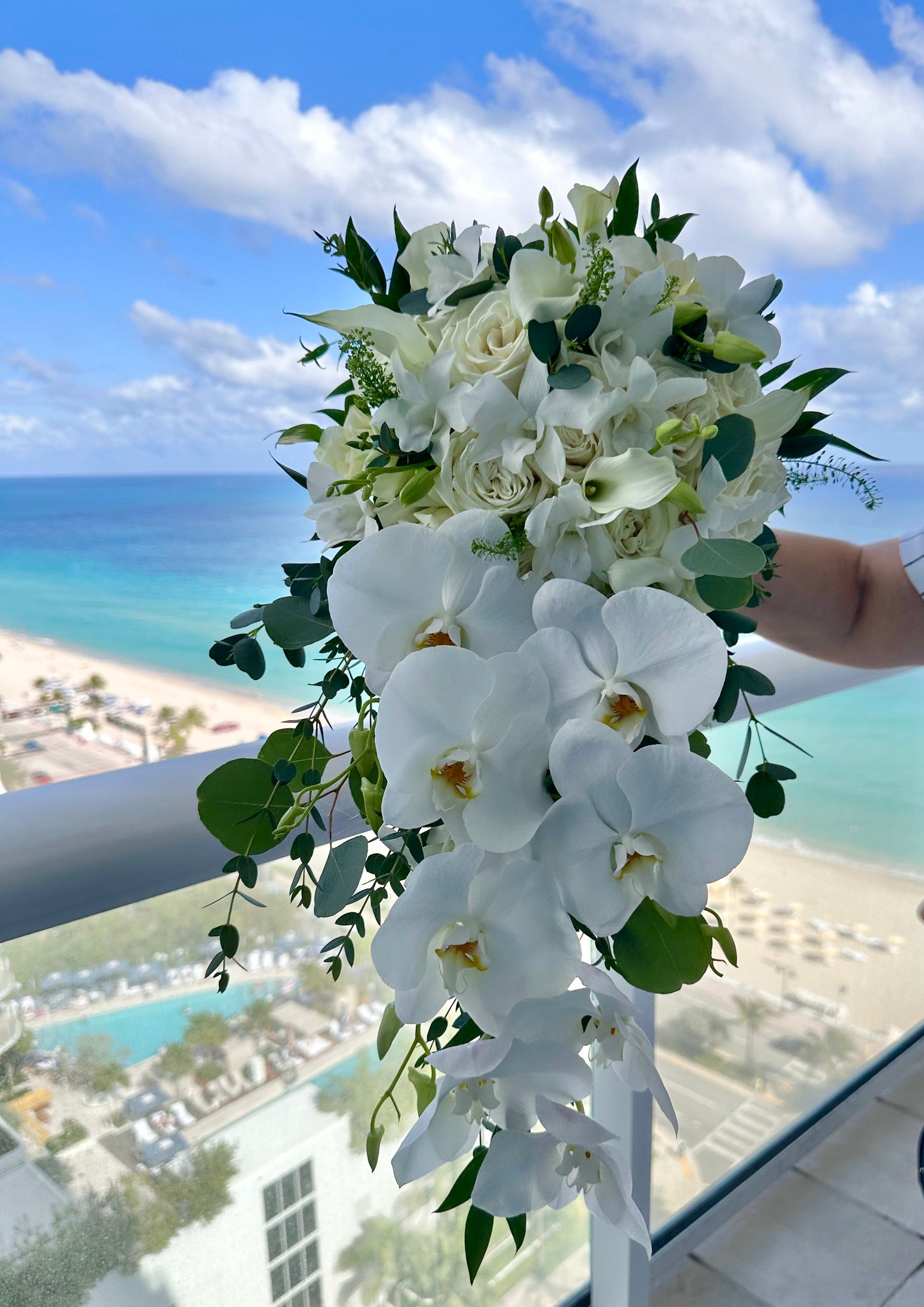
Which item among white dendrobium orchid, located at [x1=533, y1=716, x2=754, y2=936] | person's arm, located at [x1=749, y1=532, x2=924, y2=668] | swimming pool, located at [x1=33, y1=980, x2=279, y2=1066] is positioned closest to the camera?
white dendrobium orchid, located at [x1=533, y1=716, x2=754, y2=936]

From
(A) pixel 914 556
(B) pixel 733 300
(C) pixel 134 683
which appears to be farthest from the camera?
(C) pixel 134 683

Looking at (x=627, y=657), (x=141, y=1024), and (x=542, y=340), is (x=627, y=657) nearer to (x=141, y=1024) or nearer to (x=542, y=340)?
(x=542, y=340)

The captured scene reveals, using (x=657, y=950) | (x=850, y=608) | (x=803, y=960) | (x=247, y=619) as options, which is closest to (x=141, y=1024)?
(x=247, y=619)

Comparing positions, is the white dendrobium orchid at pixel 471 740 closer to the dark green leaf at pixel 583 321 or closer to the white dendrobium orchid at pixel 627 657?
the white dendrobium orchid at pixel 627 657

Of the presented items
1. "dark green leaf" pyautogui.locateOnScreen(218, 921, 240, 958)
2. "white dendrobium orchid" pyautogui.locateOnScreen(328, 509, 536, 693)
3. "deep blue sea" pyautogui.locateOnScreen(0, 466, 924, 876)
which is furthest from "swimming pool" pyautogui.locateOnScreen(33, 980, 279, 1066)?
"deep blue sea" pyautogui.locateOnScreen(0, 466, 924, 876)

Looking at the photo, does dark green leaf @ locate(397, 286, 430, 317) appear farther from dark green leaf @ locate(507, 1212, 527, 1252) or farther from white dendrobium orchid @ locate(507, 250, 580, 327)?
dark green leaf @ locate(507, 1212, 527, 1252)

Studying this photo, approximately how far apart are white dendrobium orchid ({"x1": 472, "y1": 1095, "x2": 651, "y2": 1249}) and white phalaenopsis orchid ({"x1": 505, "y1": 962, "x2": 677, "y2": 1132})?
5 centimetres

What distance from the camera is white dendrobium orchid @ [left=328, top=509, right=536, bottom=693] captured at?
34 cm

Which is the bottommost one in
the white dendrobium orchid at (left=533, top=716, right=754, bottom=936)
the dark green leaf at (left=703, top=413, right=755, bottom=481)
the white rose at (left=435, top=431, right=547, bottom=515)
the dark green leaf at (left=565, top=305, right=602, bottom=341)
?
the white dendrobium orchid at (left=533, top=716, right=754, bottom=936)

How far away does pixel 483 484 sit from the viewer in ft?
1.22

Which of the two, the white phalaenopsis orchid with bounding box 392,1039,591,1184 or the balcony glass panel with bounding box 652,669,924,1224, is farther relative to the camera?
the balcony glass panel with bounding box 652,669,924,1224

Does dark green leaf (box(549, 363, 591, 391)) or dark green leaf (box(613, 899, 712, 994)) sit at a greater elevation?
dark green leaf (box(549, 363, 591, 391))

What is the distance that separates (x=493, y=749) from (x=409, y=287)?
10.4 inches

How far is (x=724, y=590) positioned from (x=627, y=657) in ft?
0.20
